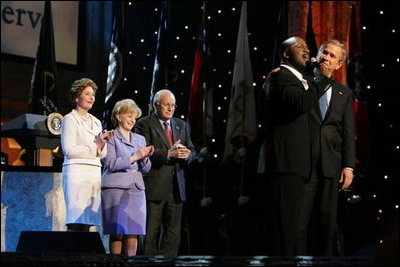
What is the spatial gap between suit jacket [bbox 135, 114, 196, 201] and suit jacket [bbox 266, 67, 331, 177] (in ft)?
4.69

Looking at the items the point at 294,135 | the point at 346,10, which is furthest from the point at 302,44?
the point at 346,10

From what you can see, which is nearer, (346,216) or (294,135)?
(294,135)

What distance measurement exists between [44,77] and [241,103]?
1943 mm

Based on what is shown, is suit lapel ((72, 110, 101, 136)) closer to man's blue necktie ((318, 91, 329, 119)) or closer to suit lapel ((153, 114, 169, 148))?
suit lapel ((153, 114, 169, 148))

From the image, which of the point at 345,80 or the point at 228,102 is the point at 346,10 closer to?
the point at 345,80

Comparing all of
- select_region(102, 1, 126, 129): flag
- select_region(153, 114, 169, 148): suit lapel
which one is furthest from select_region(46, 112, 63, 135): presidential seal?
select_region(102, 1, 126, 129): flag

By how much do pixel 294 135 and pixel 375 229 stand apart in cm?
376

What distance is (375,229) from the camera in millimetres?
7062

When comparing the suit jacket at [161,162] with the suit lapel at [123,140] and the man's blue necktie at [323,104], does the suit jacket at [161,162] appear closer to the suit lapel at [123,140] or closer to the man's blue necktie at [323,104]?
the suit lapel at [123,140]

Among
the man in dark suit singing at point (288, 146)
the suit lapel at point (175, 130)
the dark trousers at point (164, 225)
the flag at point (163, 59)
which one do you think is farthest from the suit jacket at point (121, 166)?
the flag at point (163, 59)

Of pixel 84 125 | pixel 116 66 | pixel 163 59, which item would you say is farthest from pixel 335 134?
pixel 116 66

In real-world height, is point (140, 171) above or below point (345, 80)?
below

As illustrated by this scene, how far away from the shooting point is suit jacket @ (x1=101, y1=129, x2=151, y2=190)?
4.63 metres

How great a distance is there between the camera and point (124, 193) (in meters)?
4.65
